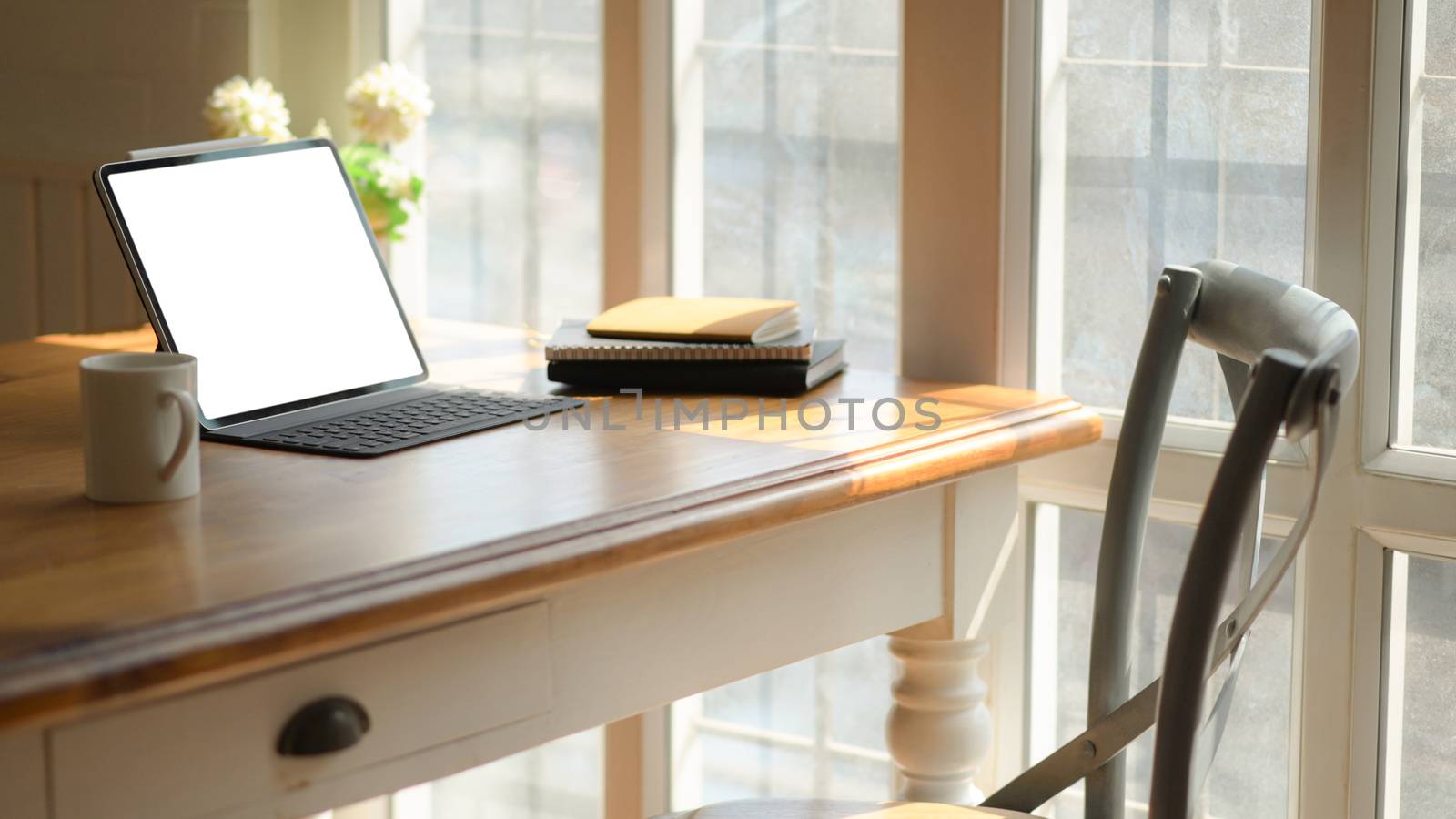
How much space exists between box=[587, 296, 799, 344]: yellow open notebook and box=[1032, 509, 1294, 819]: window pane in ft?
1.23

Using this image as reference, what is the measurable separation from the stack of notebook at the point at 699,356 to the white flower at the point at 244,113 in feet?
2.20

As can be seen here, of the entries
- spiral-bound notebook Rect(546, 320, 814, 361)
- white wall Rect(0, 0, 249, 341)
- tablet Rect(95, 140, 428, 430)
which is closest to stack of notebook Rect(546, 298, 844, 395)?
spiral-bound notebook Rect(546, 320, 814, 361)

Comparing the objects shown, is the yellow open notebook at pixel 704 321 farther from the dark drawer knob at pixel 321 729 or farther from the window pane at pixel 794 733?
the dark drawer knob at pixel 321 729

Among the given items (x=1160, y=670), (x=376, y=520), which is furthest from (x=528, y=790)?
(x=376, y=520)

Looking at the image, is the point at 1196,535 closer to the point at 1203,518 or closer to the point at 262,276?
the point at 1203,518

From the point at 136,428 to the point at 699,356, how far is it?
0.55 m

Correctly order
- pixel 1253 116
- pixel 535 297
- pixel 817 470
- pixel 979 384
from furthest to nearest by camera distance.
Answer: pixel 535 297, pixel 979 384, pixel 1253 116, pixel 817 470

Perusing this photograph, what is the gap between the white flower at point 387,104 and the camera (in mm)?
1844

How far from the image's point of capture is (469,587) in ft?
2.86

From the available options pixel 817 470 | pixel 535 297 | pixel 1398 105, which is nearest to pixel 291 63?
pixel 535 297

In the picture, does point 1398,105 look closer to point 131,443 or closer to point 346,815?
point 131,443

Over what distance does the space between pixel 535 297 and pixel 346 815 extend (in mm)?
751

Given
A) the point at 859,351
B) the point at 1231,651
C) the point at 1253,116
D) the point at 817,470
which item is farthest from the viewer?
the point at 859,351

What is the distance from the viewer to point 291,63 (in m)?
2.06
